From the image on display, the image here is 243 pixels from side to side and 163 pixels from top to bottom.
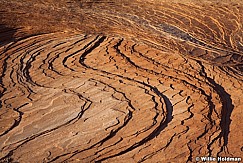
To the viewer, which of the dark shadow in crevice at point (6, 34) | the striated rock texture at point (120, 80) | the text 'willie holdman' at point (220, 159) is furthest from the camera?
the dark shadow in crevice at point (6, 34)

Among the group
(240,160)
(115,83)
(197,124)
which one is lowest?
(240,160)

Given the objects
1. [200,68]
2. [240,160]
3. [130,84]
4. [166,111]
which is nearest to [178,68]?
[200,68]

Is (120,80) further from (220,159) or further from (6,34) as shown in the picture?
(6,34)

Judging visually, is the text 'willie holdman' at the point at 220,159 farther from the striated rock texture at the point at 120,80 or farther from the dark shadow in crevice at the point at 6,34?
the dark shadow in crevice at the point at 6,34

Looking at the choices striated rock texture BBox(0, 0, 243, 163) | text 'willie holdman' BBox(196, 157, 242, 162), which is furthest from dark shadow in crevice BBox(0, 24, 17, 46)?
text 'willie holdman' BBox(196, 157, 242, 162)

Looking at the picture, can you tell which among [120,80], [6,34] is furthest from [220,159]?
[6,34]

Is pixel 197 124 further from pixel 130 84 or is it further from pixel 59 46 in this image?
pixel 59 46

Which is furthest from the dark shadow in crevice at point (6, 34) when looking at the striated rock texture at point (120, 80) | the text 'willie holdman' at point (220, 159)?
the text 'willie holdman' at point (220, 159)

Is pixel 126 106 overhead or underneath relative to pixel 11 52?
underneath

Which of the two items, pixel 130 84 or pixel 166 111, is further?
pixel 130 84
